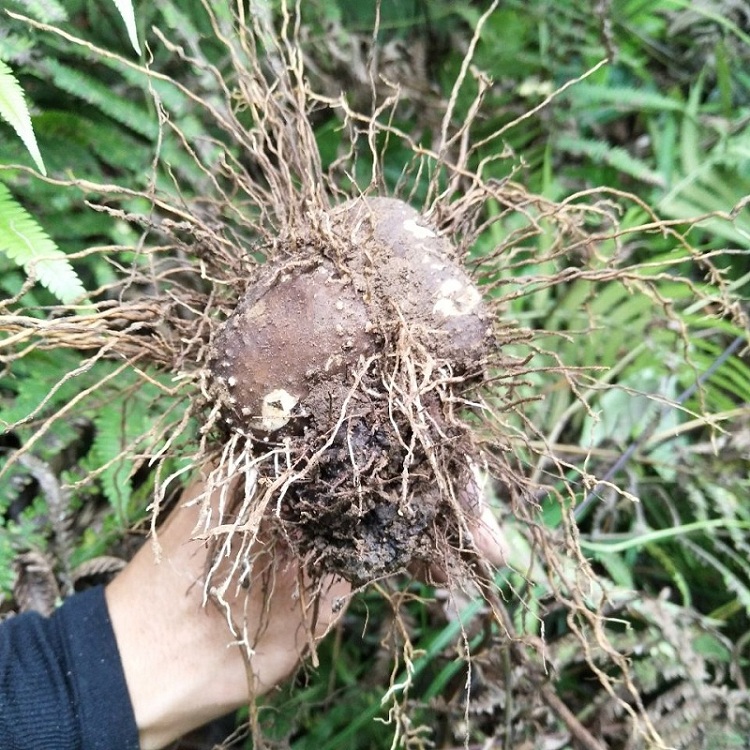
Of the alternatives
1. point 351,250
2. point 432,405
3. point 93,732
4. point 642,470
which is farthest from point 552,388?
point 93,732

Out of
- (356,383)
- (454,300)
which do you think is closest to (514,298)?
(454,300)

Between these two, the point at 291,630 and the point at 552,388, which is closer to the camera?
the point at 291,630

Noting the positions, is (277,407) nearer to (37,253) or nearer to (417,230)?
(417,230)

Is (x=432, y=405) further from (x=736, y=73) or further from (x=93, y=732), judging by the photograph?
(x=736, y=73)

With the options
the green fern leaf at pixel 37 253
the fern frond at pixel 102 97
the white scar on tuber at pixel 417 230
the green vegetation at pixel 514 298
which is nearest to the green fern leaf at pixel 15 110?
the green vegetation at pixel 514 298

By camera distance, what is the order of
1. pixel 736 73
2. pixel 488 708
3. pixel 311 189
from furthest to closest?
pixel 736 73
pixel 488 708
pixel 311 189

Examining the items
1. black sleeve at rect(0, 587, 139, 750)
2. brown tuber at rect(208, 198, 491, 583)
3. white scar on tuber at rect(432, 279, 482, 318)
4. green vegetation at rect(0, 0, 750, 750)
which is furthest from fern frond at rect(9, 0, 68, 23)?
black sleeve at rect(0, 587, 139, 750)
